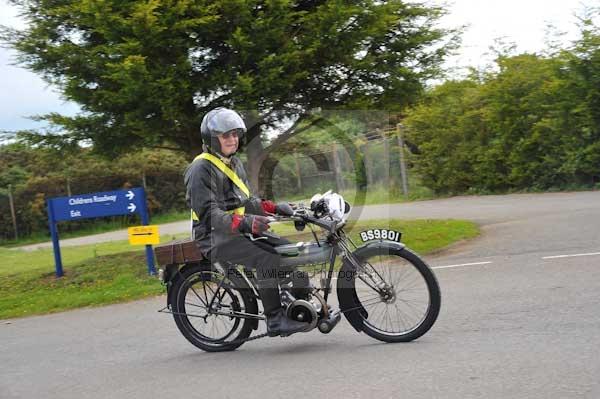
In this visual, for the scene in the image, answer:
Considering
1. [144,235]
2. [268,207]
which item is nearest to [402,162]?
[144,235]

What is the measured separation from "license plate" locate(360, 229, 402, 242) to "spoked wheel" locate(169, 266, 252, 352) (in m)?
1.22

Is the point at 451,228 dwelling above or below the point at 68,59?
below

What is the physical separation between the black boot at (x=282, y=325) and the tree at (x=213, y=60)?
545 centimetres

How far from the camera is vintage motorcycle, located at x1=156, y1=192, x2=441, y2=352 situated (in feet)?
17.5

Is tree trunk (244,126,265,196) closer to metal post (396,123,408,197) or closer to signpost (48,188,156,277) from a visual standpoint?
signpost (48,188,156,277)

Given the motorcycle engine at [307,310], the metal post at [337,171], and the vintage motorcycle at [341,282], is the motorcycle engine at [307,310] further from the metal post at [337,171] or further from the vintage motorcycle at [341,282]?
the metal post at [337,171]

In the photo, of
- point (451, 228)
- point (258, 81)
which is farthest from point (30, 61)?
point (451, 228)

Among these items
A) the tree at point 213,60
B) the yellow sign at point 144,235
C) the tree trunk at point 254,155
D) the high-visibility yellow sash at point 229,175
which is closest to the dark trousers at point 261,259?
the high-visibility yellow sash at point 229,175

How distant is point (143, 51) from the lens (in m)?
10.1

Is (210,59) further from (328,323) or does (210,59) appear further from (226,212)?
(328,323)

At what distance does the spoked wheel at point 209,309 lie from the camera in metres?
5.84

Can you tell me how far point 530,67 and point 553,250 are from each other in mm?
10337

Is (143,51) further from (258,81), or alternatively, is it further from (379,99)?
(379,99)

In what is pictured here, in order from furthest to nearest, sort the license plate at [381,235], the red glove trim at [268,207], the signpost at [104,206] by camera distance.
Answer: the signpost at [104,206]
the red glove trim at [268,207]
the license plate at [381,235]
